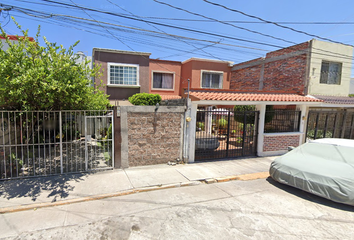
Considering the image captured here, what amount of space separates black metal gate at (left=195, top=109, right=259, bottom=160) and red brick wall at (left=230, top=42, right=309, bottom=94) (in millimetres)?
2018

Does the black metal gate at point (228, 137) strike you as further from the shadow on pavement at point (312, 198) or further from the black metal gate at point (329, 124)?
the black metal gate at point (329, 124)

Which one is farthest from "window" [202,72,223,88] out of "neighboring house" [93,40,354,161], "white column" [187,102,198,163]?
"white column" [187,102,198,163]

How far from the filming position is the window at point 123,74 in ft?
41.3

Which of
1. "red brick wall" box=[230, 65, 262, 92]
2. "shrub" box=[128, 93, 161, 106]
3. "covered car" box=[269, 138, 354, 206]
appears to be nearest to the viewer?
"covered car" box=[269, 138, 354, 206]

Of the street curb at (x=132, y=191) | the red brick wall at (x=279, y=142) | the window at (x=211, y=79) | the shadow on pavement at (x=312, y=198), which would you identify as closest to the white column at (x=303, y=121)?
the red brick wall at (x=279, y=142)

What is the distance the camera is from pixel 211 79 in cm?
1580

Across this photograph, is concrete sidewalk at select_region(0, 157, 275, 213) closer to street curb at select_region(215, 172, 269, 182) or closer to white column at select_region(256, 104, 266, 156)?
street curb at select_region(215, 172, 269, 182)

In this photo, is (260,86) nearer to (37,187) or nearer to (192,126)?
(192,126)

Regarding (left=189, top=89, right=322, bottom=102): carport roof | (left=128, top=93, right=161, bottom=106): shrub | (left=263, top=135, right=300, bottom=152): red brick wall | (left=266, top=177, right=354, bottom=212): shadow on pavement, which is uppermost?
(left=189, top=89, right=322, bottom=102): carport roof

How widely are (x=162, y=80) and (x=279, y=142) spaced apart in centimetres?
939

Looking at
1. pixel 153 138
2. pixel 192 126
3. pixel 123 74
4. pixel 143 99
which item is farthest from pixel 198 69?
pixel 153 138

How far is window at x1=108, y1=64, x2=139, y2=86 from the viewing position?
12.6m

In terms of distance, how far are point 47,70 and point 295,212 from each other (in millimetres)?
6834

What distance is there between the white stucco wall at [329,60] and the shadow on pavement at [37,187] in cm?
1267
